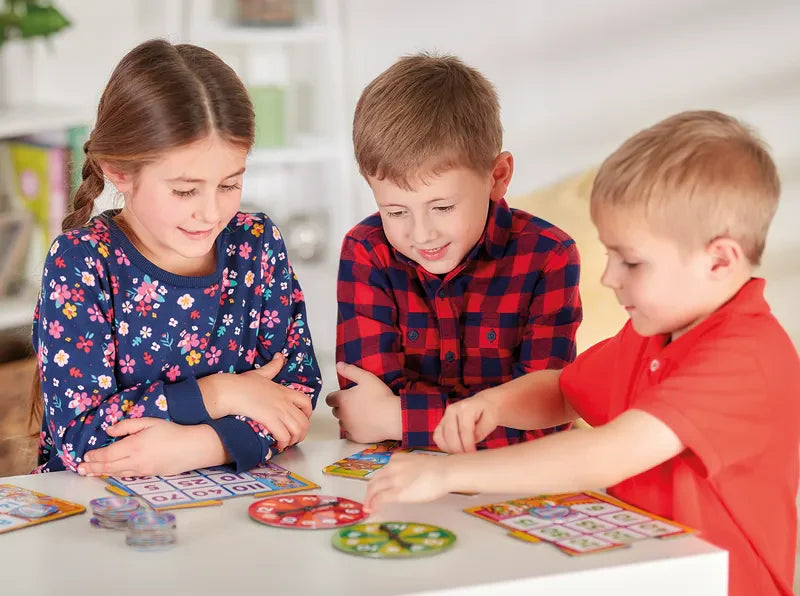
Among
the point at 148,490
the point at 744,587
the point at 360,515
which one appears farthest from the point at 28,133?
the point at 744,587

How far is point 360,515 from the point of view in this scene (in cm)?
109

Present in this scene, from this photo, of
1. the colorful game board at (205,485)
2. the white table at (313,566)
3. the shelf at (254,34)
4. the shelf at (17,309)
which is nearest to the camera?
the white table at (313,566)

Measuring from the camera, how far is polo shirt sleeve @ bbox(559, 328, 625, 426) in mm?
1268

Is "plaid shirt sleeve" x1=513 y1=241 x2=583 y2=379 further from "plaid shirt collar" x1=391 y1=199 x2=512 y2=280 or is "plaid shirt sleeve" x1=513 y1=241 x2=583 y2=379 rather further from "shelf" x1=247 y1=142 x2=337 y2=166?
"shelf" x1=247 y1=142 x2=337 y2=166

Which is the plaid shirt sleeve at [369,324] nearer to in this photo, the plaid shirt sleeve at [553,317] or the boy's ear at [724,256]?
the plaid shirt sleeve at [553,317]

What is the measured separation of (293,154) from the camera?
3.68 meters

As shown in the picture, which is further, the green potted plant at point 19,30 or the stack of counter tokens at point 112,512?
the green potted plant at point 19,30

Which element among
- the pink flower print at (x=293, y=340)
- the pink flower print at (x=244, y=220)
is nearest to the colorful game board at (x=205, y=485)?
the pink flower print at (x=293, y=340)

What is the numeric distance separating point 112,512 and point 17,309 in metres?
2.19

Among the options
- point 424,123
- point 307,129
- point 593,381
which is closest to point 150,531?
point 593,381

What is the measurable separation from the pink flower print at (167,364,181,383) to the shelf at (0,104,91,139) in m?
1.91

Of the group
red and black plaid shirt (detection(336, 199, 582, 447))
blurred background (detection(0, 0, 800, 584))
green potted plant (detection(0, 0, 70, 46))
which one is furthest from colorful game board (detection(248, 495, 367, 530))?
green potted plant (detection(0, 0, 70, 46))

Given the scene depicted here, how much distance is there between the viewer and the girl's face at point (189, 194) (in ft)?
4.53

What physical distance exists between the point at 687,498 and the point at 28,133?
8.35 feet
